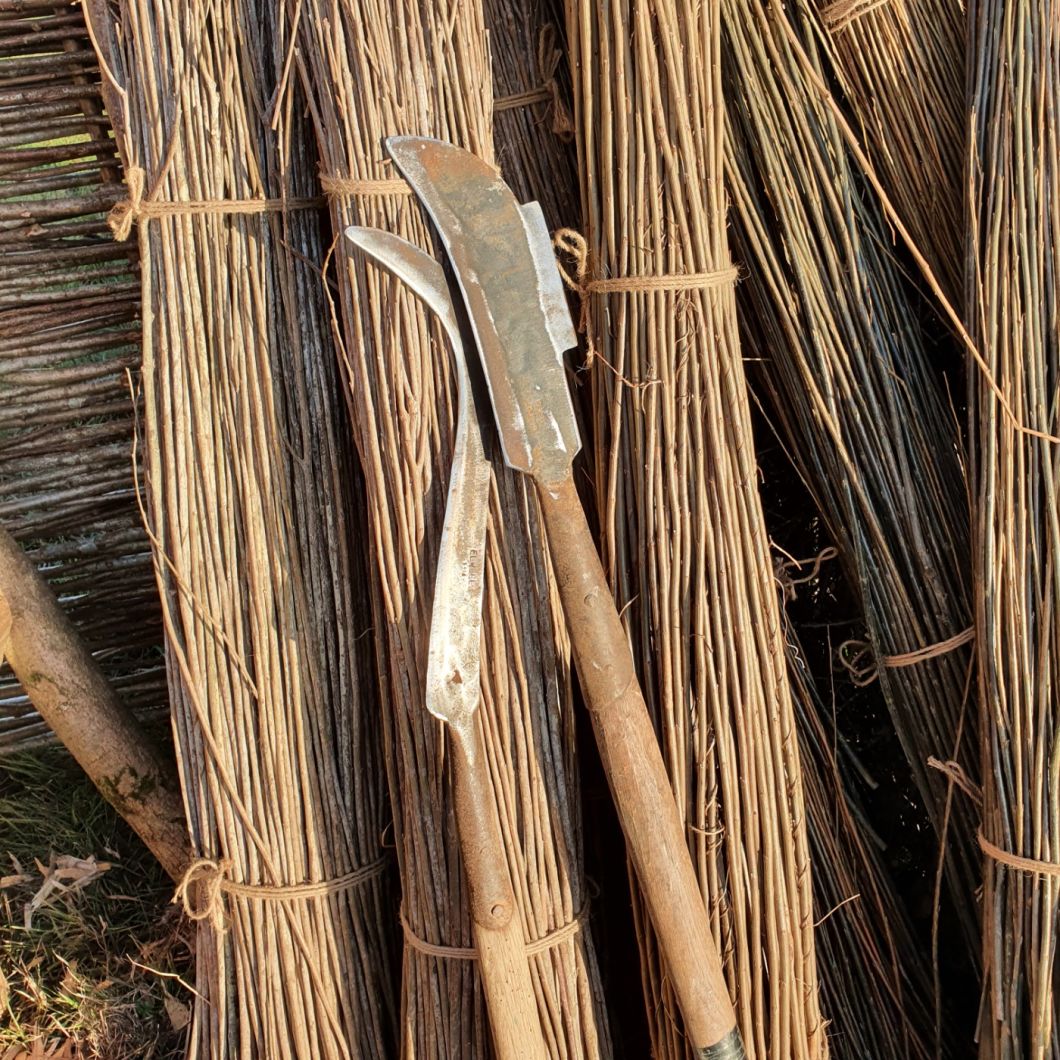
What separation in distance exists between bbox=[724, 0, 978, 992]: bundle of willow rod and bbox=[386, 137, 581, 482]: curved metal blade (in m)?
0.42

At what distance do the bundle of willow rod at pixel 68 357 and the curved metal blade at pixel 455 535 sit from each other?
0.84 meters

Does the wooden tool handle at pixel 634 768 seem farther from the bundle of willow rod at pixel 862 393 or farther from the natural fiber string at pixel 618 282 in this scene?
the bundle of willow rod at pixel 862 393

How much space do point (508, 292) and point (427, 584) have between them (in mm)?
367

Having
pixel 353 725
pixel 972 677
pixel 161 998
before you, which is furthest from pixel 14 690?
pixel 972 677

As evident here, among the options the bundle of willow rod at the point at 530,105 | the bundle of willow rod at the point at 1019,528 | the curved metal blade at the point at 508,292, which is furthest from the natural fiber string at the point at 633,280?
the bundle of willow rod at the point at 1019,528

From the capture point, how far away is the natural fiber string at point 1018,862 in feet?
4.25

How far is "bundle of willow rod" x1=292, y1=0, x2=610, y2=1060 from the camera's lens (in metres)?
1.32

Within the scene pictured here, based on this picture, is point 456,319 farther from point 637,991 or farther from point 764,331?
point 637,991

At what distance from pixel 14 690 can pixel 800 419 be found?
1569mm

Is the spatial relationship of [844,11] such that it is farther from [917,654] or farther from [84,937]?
[84,937]

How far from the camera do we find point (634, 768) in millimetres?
1245

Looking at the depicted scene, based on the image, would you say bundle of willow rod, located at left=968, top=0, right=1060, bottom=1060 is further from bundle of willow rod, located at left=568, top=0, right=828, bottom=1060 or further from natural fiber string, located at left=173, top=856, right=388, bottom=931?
natural fiber string, located at left=173, top=856, right=388, bottom=931

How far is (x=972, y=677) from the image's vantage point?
1.44m

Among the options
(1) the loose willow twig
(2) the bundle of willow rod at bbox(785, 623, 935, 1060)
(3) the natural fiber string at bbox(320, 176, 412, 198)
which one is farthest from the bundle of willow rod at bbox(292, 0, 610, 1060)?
(1) the loose willow twig
